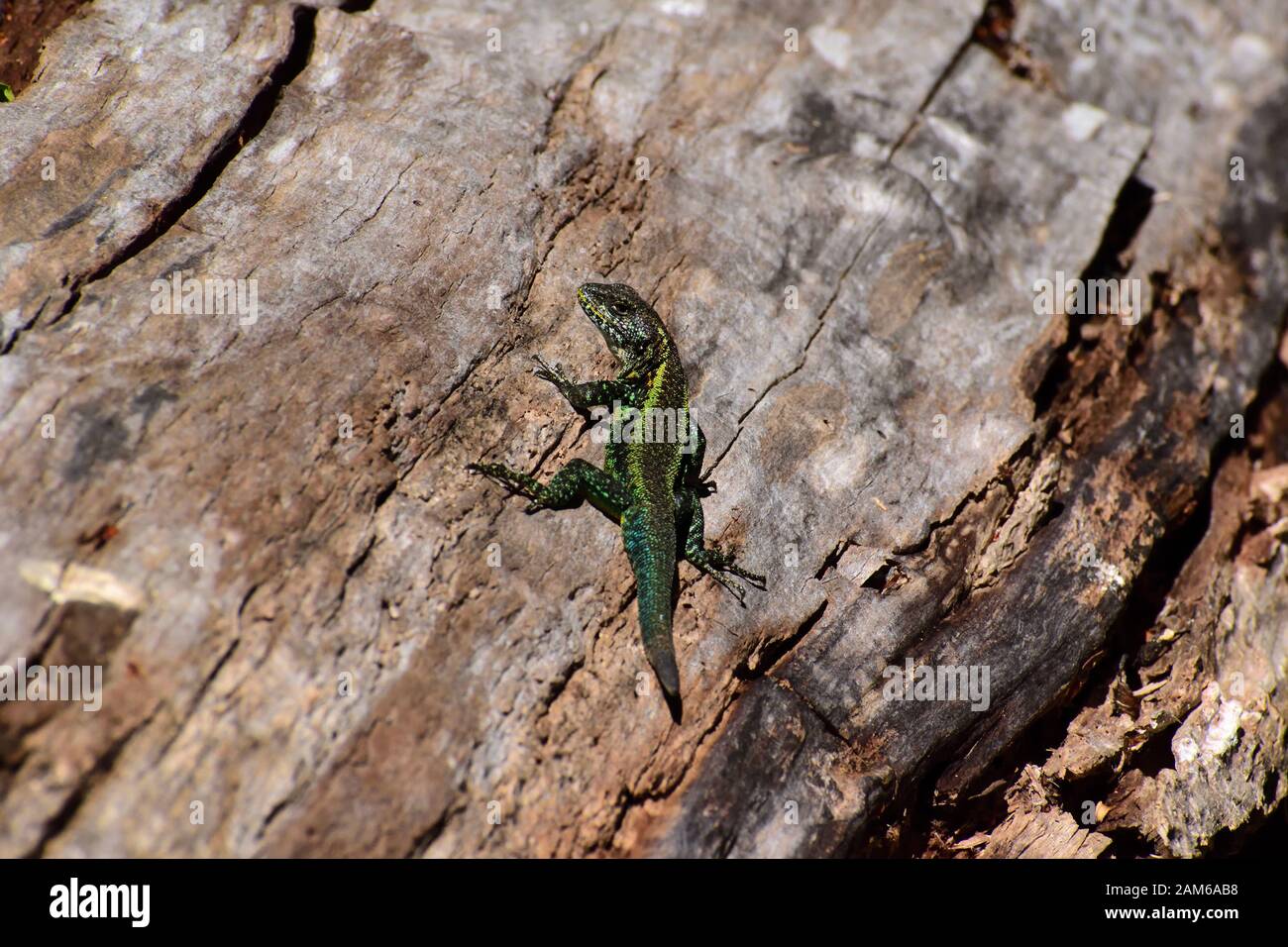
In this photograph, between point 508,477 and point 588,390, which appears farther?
point 588,390

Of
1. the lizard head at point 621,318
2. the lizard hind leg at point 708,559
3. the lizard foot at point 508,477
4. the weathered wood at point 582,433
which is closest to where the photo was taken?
the weathered wood at point 582,433

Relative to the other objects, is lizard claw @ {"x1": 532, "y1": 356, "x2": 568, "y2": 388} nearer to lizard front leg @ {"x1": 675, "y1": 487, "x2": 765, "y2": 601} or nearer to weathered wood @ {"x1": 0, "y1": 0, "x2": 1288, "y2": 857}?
weathered wood @ {"x1": 0, "y1": 0, "x2": 1288, "y2": 857}

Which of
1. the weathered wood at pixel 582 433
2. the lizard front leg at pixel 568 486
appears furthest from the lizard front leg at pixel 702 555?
the lizard front leg at pixel 568 486

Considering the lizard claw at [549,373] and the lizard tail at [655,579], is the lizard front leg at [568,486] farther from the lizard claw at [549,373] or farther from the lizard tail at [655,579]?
the lizard claw at [549,373]

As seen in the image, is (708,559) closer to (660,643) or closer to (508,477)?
(660,643)

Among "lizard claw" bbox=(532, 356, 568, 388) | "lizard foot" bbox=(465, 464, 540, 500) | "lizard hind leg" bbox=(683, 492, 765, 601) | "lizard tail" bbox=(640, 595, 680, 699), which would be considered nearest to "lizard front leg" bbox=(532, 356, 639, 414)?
"lizard claw" bbox=(532, 356, 568, 388)

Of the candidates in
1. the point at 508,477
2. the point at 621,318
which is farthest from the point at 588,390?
the point at 508,477
